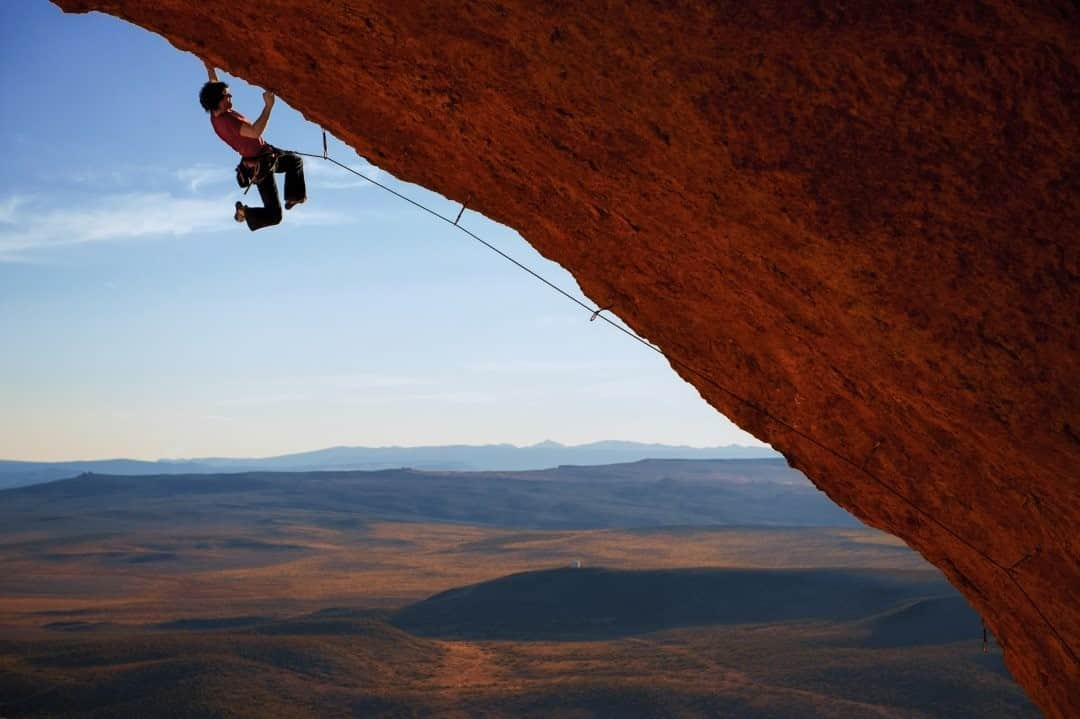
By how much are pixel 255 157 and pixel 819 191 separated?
18.4 feet

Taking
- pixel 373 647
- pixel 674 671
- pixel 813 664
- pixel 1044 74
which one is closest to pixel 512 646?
pixel 373 647

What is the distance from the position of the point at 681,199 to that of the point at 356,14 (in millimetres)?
2680

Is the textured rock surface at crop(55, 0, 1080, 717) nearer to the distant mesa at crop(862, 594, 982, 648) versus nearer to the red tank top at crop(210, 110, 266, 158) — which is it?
the red tank top at crop(210, 110, 266, 158)

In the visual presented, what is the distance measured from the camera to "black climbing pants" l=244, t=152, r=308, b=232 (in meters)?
10.3

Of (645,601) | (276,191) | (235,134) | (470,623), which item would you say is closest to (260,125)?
(235,134)

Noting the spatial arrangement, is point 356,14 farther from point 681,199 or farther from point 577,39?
point 681,199

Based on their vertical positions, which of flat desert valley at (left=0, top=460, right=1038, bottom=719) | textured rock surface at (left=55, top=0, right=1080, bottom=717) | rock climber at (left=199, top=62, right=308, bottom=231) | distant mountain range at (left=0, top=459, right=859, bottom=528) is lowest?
flat desert valley at (left=0, top=460, right=1038, bottom=719)

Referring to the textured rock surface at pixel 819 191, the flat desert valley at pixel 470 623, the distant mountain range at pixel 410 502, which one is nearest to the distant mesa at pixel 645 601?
the flat desert valley at pixel 470 623

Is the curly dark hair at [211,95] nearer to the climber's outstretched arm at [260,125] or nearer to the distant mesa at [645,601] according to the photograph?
the climber's outstretched arm at [260,125]

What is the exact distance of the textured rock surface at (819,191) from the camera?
19.5 feet

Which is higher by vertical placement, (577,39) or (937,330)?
(577,39)

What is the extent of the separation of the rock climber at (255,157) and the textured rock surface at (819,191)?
0.36 metres

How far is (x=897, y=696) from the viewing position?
106 feet

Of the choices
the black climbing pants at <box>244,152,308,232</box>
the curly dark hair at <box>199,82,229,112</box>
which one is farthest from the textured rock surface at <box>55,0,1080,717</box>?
the black climbing pants at <box>244,152,308,232</box>
